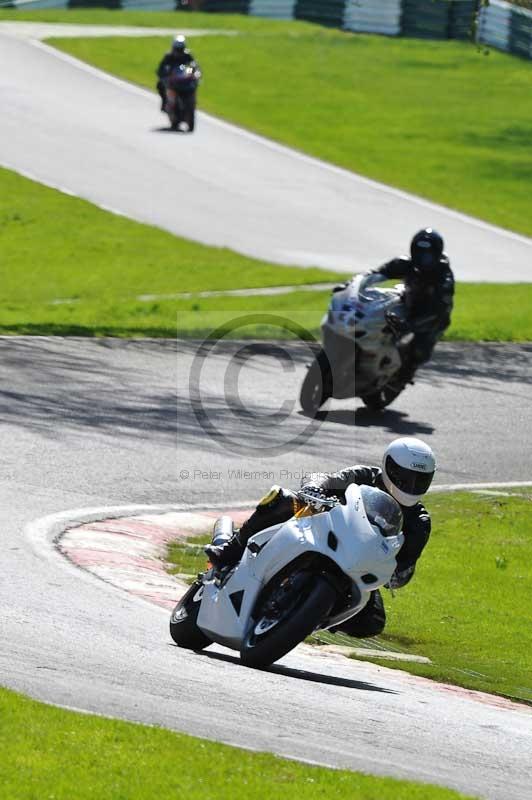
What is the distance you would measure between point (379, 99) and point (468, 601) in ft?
111

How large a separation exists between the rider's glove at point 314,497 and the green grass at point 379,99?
25.6m

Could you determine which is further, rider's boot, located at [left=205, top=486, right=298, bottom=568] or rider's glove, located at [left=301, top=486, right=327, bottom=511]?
rider's boot, located at [left=205, top=486, right=298, bottom=568]

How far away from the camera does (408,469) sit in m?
8.12

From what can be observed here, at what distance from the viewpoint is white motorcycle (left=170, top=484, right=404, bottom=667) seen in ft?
25.4

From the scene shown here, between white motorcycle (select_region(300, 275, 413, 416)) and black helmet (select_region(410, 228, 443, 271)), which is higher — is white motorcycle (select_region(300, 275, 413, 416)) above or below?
below

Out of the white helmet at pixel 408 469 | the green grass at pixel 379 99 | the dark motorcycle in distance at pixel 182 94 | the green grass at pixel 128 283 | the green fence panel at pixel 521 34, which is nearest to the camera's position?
the white helmet at pixel 408 469

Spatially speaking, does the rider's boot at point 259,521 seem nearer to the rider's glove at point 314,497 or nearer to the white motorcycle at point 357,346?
the rider's glove at point 314,497

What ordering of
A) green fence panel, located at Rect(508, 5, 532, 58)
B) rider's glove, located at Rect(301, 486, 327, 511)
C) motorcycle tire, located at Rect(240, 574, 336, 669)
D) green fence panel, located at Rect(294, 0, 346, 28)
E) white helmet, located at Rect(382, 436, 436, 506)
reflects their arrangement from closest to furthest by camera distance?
motorcycle tire, located at Rect(240, 574, 336, 669), rider's glove, located at Rect(301, 486, 327, 511), white helmet, located at Rect(382, 436, 436, 506), green fence panel, located at Rect(508, 5, 532, 58), green fence panel, located at Rect(294, 0, 346, 28)

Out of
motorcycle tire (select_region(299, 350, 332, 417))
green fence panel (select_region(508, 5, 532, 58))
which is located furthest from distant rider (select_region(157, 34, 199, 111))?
motorcycle tire (select_region(299, 350, 332, 417))

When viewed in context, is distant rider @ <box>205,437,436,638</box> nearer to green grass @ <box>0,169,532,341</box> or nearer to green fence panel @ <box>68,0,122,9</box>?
green grass @ <box>0,169,532,341</box>

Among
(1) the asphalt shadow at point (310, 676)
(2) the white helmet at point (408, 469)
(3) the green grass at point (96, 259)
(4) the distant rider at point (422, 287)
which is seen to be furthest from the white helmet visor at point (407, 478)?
(3) the green grass at point (96, 259)

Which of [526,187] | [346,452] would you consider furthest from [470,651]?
[526,187]

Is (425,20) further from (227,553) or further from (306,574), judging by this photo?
(306,574)

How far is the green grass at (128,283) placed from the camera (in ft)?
71.3
